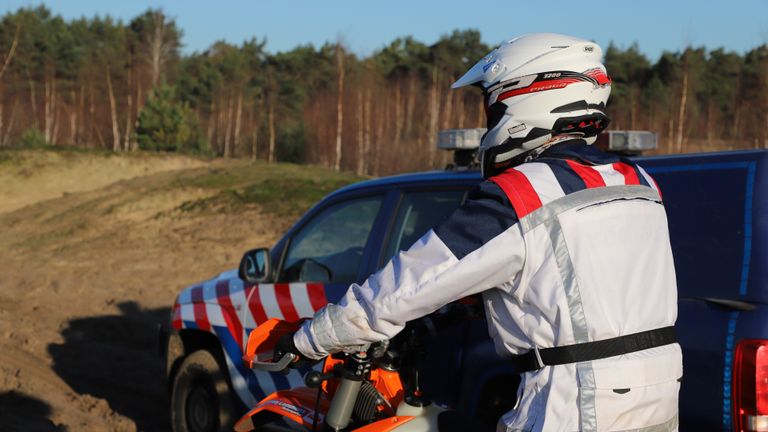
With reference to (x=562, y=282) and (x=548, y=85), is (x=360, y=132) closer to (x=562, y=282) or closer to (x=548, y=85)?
(x=548, y=85)

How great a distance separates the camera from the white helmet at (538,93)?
260 cm

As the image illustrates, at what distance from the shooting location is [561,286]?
2354 millimetres

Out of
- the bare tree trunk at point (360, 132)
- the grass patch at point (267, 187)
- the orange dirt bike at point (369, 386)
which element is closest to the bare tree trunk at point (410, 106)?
the bare tree trunk at point (360, 132)

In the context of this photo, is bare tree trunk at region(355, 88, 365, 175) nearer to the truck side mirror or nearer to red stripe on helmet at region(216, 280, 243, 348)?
red stripe on helmet at region(216, 280, 243, 348)

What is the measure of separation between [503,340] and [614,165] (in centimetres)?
57

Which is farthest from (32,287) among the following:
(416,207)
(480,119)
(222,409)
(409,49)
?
(409,49)

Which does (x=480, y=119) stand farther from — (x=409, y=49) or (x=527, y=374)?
(x=527, y=374)

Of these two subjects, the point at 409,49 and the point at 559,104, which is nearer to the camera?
the point at 559,104

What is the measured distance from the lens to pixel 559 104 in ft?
8.52

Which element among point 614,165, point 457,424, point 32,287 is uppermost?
point 614,165

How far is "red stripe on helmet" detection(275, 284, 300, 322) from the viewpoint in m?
5.17

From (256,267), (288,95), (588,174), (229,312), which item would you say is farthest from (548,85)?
(288,95)

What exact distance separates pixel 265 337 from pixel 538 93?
1189mm

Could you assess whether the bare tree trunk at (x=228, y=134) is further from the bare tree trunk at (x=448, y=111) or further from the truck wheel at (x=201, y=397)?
the truck wheel at (x=201, y=397)
